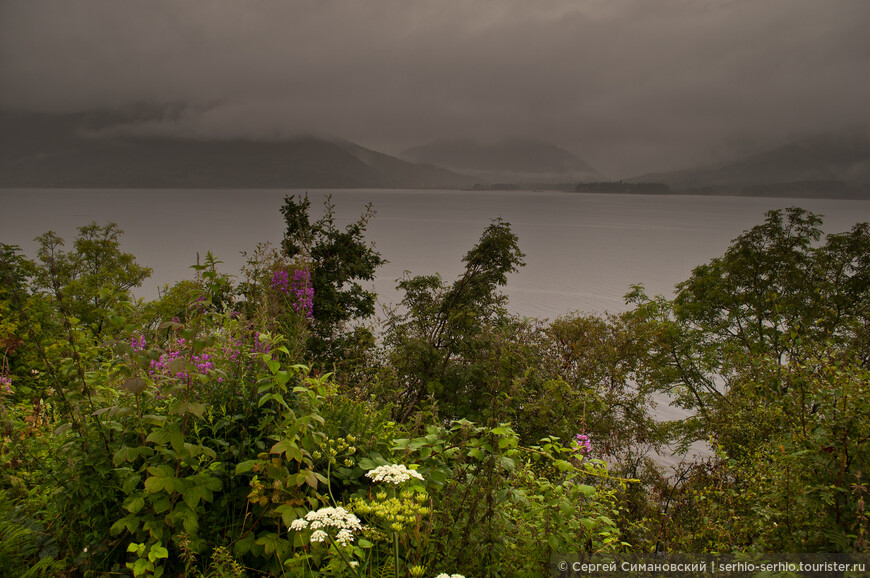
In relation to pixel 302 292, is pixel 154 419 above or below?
below

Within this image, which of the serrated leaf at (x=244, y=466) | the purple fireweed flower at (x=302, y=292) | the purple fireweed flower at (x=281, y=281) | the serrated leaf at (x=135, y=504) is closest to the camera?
the serrated leaf at (x=135, y=504)

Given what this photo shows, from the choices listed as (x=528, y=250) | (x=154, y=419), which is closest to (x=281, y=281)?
(x=154, y=419)

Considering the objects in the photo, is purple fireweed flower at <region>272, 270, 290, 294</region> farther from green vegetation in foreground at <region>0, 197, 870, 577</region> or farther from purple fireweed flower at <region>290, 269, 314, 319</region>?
green vegetation in foreground at <region>0, 197, 870, 577</region>

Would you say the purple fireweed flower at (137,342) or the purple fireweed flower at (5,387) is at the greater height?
the purple fireweed flower at (137,342)

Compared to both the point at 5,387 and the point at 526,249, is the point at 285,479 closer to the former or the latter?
the point at 5,387

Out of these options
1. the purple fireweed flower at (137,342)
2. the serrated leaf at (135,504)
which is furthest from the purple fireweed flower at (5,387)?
the serrated leaf at (135,504)

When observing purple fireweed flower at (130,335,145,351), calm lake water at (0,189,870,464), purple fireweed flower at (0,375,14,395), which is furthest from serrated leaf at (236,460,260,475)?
calm lake water at (0,189,870,464)

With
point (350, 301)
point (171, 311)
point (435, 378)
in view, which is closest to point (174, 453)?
point (435, 378)

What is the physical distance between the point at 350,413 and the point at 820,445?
2.66 meters

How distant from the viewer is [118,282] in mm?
22578

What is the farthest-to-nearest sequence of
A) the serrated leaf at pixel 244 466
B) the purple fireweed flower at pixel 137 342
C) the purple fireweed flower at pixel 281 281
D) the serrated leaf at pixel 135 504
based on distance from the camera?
the purple fireweed flower at pixel 281 281 → the purple fireweed flower at pixel 137 342 → the serrated leaf at pixel 244 466 → the serrated leaf at pixel 135 504

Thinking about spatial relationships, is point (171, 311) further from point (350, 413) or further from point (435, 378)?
point (350, 413)

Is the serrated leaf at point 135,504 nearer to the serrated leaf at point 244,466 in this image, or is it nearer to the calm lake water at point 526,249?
the serrated leaf at point 244,466

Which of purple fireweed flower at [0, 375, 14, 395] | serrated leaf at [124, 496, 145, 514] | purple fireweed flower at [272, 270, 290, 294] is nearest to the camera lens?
serrated leaf at [124, 496, 145, 514]
